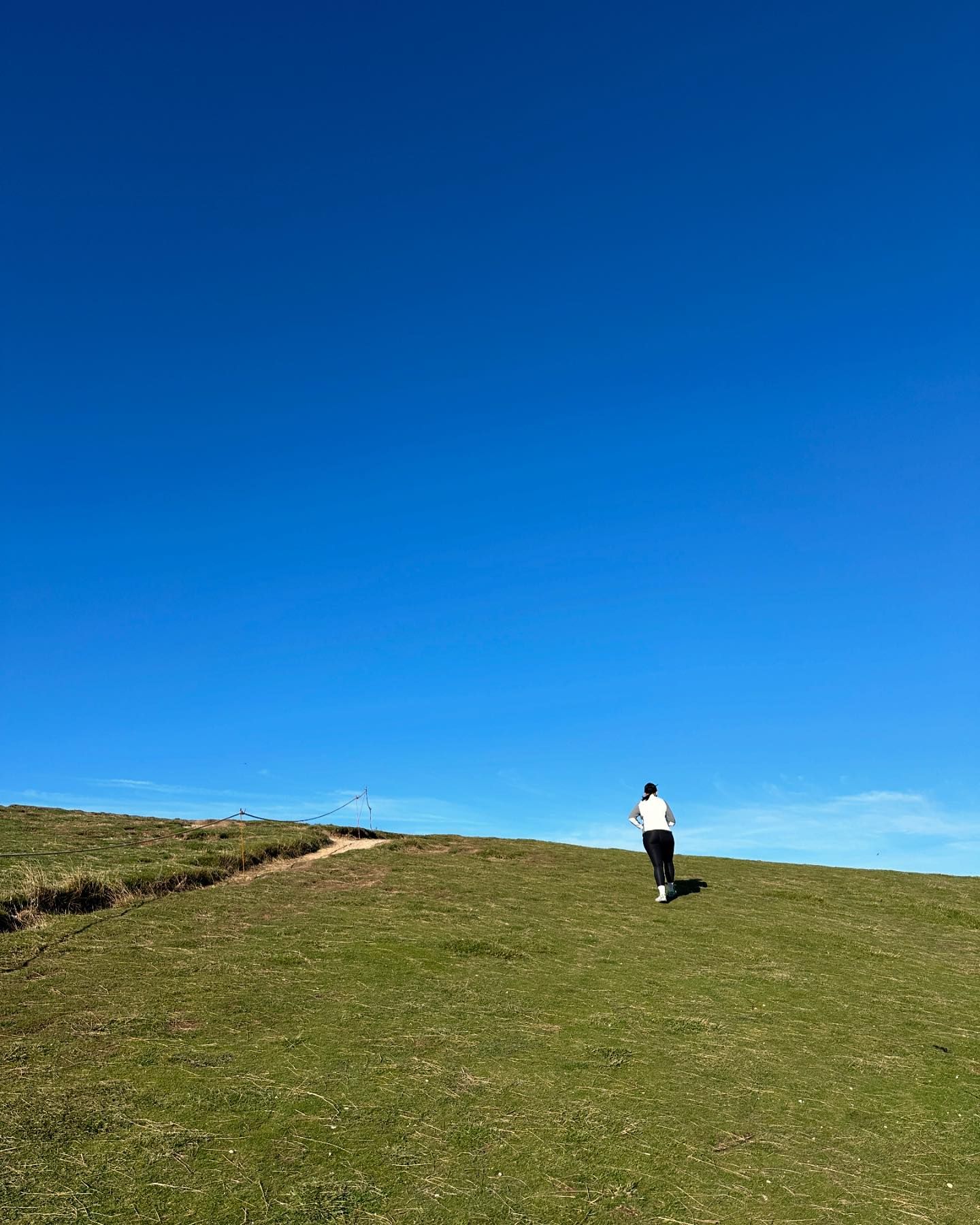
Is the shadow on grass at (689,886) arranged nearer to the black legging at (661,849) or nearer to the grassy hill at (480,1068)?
the black legging at (661,849)

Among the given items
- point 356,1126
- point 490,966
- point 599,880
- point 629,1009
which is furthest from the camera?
point 599,880

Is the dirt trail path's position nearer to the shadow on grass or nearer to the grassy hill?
the grassy hill

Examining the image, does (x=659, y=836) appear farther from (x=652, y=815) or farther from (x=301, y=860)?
(x=301, y=860)

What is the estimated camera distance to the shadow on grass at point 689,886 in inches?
818

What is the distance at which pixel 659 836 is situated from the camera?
19.1m

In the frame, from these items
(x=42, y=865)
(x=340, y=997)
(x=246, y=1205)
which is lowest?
(x=246, y=1205)

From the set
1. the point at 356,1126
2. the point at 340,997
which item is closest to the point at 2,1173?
the point at 356,1126

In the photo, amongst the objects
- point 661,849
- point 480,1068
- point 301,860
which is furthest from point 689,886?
point 480,1068

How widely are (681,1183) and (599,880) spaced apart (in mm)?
15921

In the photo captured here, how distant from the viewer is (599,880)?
22219 mm

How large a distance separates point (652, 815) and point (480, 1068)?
1145 centimetres

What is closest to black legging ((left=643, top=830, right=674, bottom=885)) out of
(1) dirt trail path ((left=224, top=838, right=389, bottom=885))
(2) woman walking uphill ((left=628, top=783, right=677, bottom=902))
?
(2) woman walking uphill ((left=628, top=783, right=677, bottom=902))

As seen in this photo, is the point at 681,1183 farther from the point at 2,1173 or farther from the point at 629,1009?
the point at 2,1173

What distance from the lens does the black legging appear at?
19.1 metres
